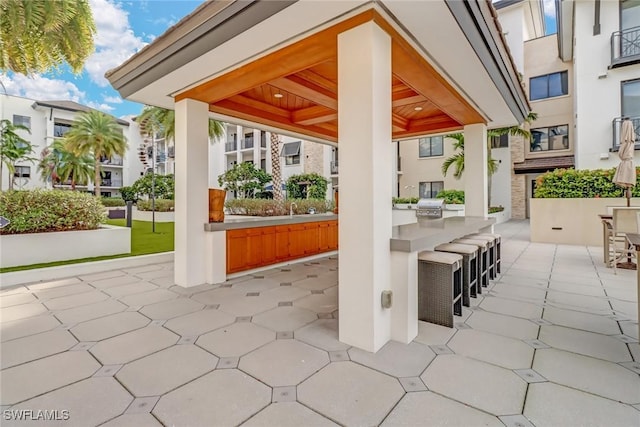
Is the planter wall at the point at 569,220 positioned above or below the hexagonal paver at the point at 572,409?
above

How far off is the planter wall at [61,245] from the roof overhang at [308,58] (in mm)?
2893

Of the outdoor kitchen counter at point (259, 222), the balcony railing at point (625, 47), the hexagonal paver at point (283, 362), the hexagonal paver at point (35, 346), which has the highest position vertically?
the balcony railing at point (625, 47)

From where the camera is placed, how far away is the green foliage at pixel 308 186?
17547mm

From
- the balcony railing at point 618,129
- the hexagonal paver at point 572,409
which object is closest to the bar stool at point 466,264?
the hexagonal paver at point 572,409

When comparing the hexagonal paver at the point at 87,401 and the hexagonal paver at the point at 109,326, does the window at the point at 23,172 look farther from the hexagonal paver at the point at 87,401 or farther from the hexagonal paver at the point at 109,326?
the hexagonal paver at the point at 87,401

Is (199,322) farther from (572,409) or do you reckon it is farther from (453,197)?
(453,197)

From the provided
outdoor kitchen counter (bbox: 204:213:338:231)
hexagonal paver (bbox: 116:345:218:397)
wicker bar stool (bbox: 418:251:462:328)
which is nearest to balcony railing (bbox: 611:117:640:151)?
outdoor kitchen counter (bbox: 204:213:338:231)

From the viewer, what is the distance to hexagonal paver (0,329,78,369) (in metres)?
2.28

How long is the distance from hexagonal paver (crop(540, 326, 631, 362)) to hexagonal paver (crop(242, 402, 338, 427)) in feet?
6.85

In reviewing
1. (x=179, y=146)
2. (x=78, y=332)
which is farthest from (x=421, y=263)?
(x=179, y=146)

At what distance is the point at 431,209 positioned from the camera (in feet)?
16.9

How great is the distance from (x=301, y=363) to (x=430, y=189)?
16.5 metres

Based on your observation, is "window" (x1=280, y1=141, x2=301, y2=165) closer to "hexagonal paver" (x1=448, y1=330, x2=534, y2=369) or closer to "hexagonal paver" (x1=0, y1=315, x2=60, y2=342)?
"hexagonal paver" (x1=0, y1=315, x2=60, y2=342)

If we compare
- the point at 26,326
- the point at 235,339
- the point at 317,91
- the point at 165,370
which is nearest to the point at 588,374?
the point at 235,339
